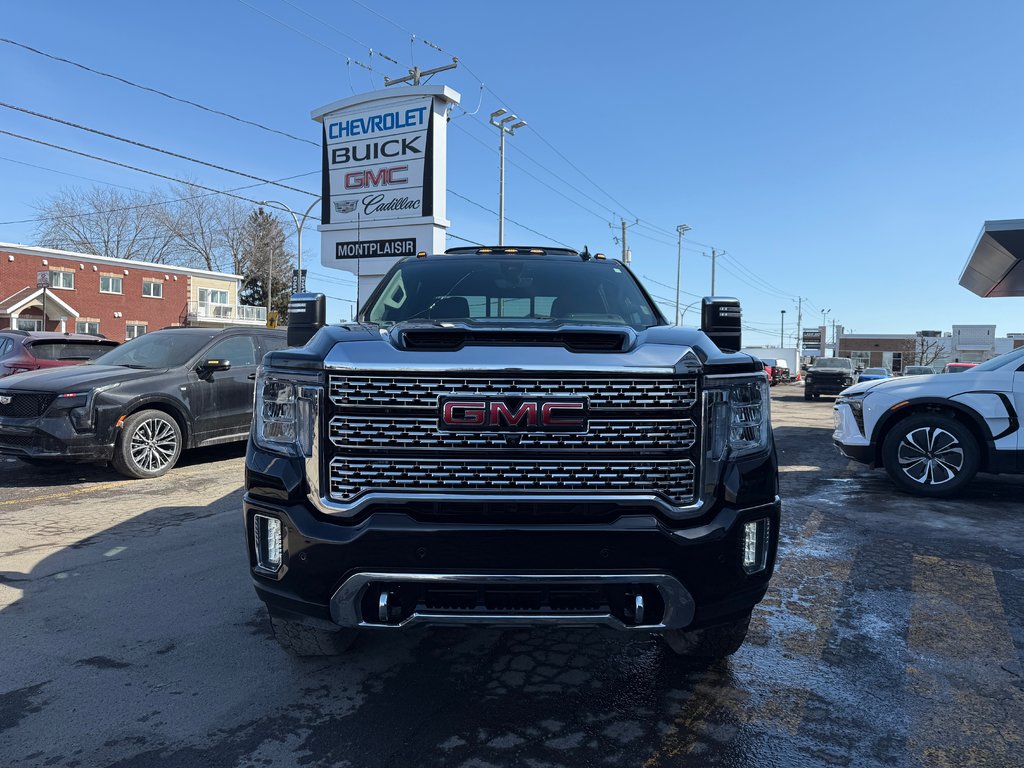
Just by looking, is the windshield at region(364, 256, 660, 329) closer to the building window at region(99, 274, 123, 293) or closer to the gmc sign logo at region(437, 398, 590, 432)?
the gmc sign logo at region(437, 398, 590, 432)

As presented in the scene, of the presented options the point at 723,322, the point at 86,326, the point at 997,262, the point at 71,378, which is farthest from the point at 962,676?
the point at 86,326

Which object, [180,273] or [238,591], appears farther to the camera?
[180,273]

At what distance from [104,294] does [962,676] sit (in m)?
47.8

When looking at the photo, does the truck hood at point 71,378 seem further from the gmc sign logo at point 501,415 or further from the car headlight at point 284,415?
the gmc sign logo at point 501,415

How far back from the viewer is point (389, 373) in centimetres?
231

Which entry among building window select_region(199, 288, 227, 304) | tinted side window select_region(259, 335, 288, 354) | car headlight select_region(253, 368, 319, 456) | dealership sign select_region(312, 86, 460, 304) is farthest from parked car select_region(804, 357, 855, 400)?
building window select_region(199, 288, 227, 304)

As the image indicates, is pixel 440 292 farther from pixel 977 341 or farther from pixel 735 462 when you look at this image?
pixel 977 341

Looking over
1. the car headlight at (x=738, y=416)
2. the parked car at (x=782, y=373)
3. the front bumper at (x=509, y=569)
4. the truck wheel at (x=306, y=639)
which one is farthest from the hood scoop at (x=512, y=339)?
the parked car at (x=782, y=373)

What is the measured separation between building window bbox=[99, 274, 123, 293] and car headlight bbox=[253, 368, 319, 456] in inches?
1817

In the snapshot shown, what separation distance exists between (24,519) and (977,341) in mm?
78747

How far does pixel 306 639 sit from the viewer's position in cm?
275

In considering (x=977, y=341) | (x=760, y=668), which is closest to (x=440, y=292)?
(x=760, y=668)

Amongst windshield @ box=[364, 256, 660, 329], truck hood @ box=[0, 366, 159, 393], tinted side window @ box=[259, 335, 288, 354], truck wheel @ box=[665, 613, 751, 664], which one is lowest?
truck wheel @ box=[665, 613, 751, 664]

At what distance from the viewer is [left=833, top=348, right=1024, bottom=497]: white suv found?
645 centimetres
